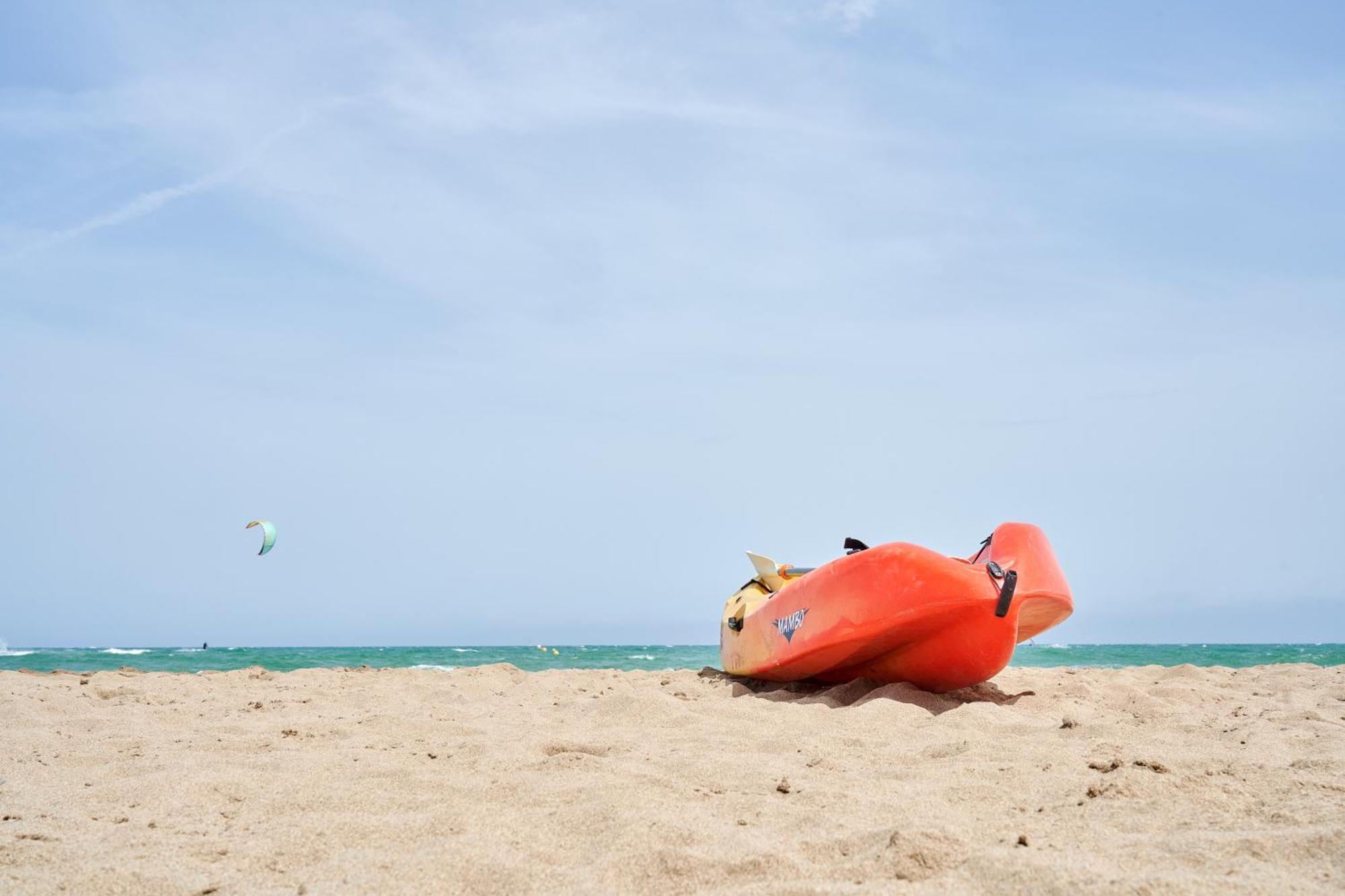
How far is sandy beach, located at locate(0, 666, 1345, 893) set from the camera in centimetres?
206

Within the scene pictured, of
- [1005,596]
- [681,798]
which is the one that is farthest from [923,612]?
[681,798]

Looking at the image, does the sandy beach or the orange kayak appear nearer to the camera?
the sandy beach

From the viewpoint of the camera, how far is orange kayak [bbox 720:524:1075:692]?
16.1 feet

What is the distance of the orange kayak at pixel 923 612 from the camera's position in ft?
16.1

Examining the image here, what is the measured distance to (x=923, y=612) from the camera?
16.1 ft

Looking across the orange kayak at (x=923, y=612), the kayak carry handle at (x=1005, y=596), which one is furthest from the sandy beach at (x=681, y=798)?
the kayak carry handle at (x=1005, y=596)

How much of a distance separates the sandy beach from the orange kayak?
332 millimetres

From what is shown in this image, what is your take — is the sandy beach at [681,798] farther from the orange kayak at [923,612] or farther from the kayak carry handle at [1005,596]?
the kayak carry handle at [1005,596]

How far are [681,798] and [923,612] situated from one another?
8.22 ft

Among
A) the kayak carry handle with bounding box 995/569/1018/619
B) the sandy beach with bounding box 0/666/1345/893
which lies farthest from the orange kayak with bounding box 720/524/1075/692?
the sandy beach with bounding box 0/666/1345/893

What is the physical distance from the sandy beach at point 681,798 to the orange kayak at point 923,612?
33 cm

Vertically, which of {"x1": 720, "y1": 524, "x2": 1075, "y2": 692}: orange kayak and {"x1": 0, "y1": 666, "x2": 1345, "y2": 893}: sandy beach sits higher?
Answer: {"x1": 720, "y1": 524, "x2": 1075, "y2": 692}: orange kayak

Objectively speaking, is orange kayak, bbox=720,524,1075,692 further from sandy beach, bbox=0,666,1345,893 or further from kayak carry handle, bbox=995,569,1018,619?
sandy beach, bbox=0,666,1345,893

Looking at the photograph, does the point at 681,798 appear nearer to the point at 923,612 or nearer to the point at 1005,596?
the point at 923,612
